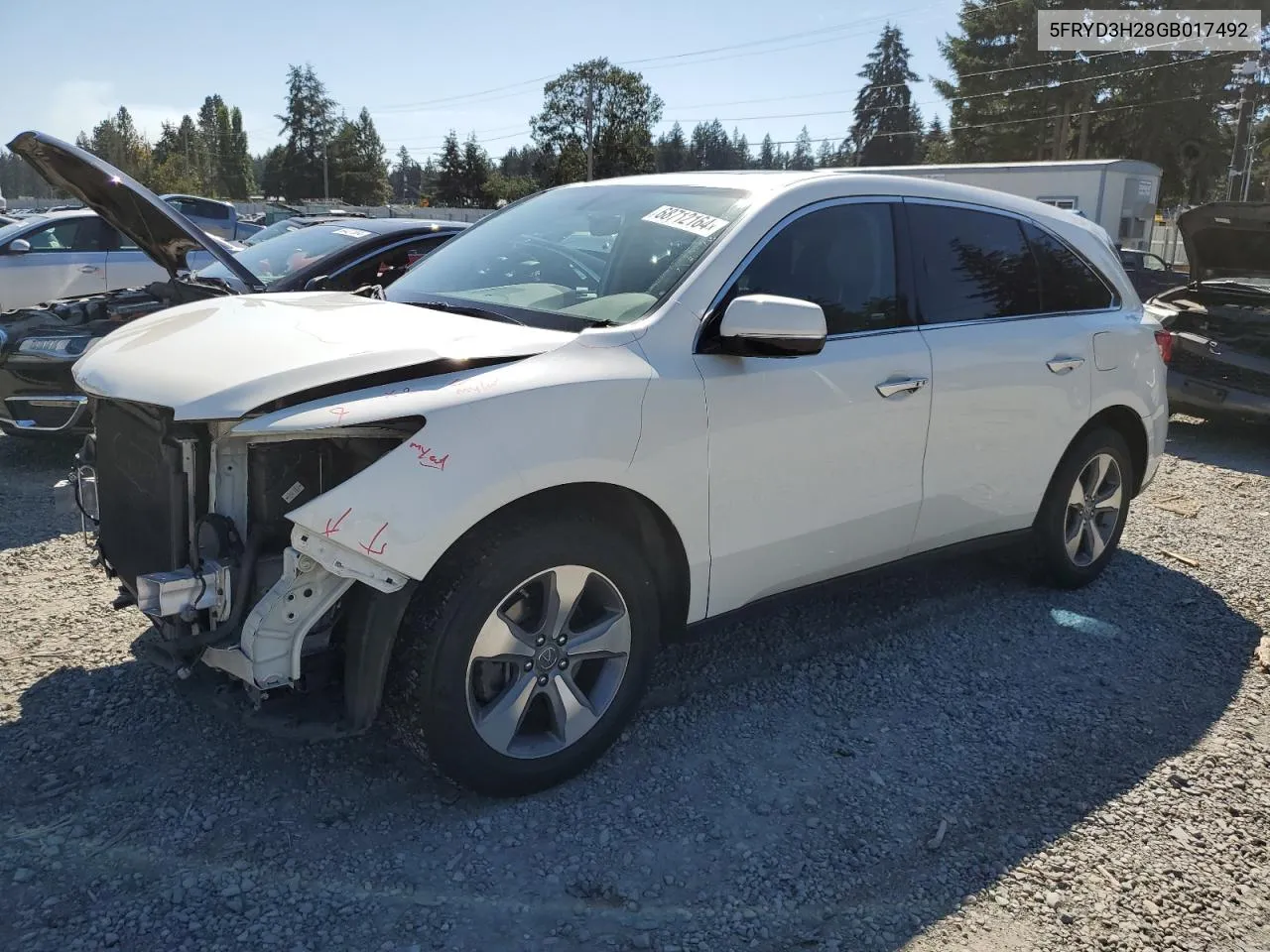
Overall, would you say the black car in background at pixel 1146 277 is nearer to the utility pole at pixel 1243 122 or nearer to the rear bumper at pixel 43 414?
the rear bumper at pixel 43 414

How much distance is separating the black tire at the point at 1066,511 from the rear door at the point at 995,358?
122 mm

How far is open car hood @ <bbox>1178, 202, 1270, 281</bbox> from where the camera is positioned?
7.88 meters

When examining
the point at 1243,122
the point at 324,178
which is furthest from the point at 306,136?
the point at 1243,122

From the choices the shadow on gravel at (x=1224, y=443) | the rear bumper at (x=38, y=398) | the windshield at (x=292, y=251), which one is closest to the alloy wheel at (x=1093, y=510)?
the shadow on gravel at (x=1224, y=443)

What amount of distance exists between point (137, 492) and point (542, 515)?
1.25 m

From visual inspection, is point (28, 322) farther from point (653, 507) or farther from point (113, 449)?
point (653, 507)

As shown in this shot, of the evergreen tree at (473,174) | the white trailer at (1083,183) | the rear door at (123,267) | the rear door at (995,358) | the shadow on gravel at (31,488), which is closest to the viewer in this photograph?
the rear door at (995,358)

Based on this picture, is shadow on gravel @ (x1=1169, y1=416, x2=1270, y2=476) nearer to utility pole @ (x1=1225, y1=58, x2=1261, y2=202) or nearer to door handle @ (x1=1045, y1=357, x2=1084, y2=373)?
door handle @ (x1=1045, y1=357, x2=1084, y2=373)

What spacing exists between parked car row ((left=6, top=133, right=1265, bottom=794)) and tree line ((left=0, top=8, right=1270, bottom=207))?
36735 mm

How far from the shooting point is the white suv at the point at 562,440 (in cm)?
261

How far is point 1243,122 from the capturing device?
41.2m

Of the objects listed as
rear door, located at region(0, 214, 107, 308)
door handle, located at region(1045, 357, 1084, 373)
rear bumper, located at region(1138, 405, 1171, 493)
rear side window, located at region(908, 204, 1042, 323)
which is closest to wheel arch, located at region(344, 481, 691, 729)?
rear side window, located at region(908, 204, 1042, 323)

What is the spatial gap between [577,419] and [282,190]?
322 feet

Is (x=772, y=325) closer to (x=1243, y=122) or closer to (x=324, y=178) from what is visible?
(x=1243, y=122)
